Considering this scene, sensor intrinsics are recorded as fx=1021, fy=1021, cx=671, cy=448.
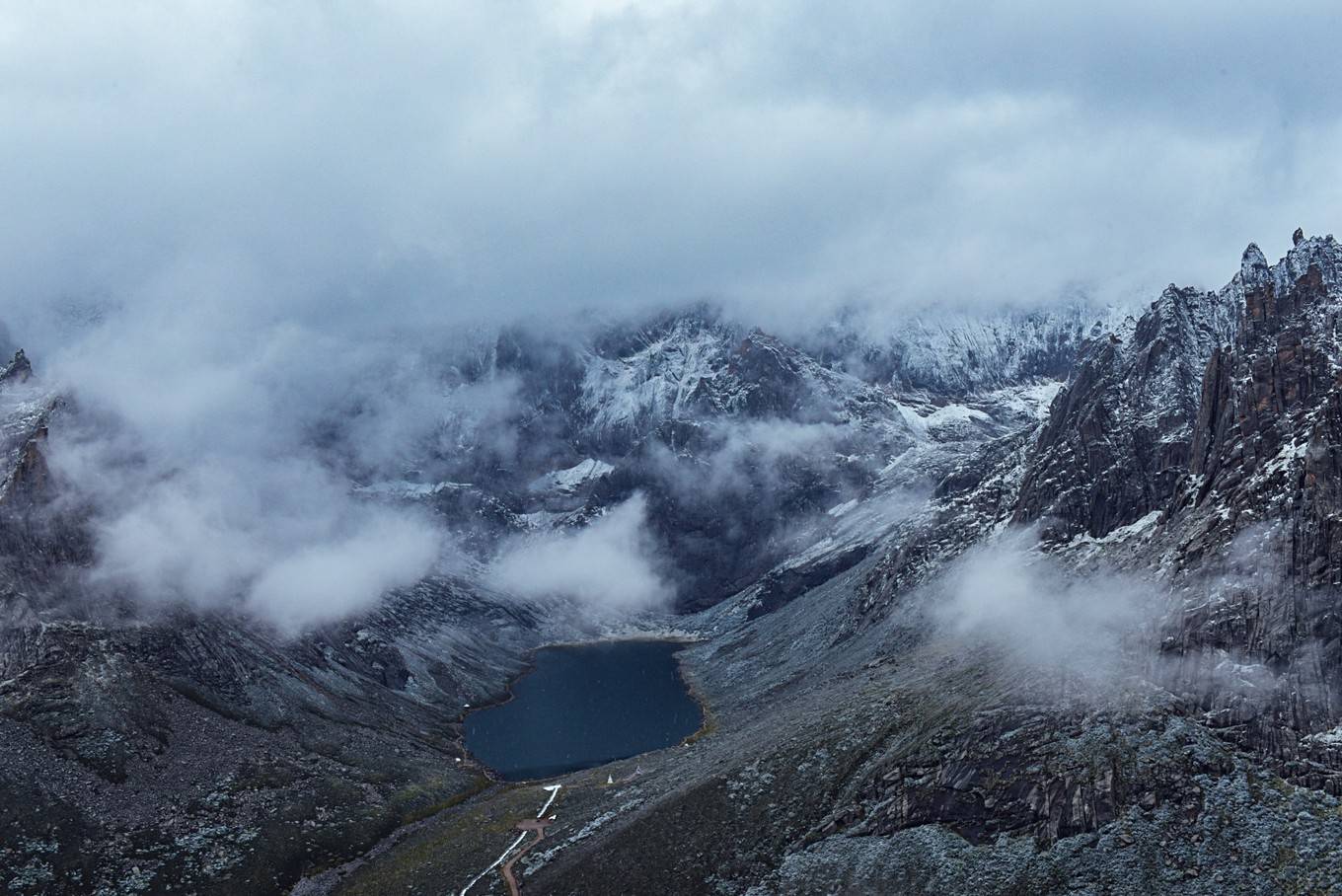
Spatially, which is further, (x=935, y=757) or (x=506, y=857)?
(x=506, y=857)

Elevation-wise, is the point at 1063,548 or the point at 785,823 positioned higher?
the point at 1063,548

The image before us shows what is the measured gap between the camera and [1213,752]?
11594cm

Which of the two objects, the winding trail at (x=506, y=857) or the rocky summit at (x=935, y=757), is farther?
the winding trail at (x=506, y=857)

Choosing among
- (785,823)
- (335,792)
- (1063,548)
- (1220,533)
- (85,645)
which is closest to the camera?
(785,823)

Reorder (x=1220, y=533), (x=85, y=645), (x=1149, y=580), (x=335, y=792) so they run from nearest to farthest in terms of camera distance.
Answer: (x=1220, y=533)
(x=1149, y=580)
(x=335, y=792)
(x=85, y=645)

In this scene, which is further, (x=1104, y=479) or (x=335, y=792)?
(x=1104, y=479)

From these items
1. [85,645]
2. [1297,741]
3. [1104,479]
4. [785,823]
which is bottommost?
[1297,741]

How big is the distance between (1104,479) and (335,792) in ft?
497

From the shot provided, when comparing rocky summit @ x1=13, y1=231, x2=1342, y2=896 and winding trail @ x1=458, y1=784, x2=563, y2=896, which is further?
winding trail @ x1=458, y1=784, x2=563, y2=896

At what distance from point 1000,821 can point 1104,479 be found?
99972 mm

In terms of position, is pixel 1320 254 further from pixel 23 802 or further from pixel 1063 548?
pixel 23 802

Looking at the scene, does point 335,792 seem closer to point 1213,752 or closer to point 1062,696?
point 1062,696


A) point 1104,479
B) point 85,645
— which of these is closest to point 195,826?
point 85,645

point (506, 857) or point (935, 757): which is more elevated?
point (506, 857)
